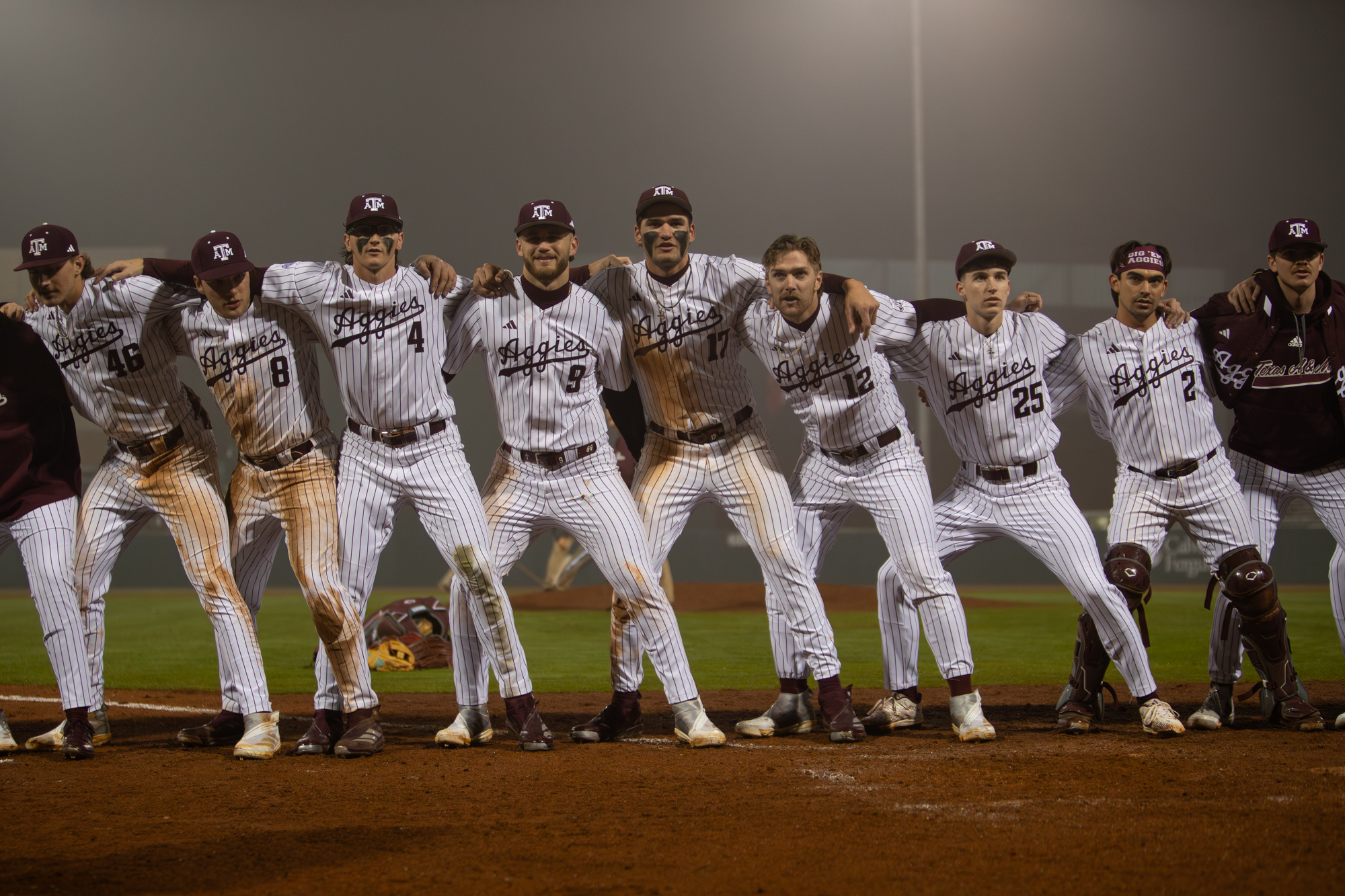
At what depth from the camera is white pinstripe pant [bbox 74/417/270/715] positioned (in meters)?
4.38

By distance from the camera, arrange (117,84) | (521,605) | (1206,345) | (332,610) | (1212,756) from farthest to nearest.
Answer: (117,84), (521,605), (1206,345), (332,610), (1212,756)

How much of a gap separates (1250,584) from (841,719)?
1767 mm

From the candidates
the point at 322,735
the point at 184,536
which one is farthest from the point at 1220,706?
the point at 184,536

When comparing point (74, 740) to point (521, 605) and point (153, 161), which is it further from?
point (153, 161)

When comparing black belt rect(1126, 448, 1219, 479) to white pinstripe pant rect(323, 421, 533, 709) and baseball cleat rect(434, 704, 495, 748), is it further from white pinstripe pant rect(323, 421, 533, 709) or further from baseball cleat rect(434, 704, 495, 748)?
baseball cleat rect(434, 704, 495, 748)

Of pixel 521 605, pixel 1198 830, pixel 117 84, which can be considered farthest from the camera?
pixel 117 84

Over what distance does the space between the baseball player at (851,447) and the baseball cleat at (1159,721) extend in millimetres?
648

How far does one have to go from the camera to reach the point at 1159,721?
14.2ft

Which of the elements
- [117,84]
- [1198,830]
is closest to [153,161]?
[117,84]

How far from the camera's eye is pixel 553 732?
495 centimetres

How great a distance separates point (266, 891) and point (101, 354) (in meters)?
2.79

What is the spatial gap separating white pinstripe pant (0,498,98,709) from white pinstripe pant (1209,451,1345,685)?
15.6 feet

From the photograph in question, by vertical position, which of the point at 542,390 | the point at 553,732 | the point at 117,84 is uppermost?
the point at 117,84

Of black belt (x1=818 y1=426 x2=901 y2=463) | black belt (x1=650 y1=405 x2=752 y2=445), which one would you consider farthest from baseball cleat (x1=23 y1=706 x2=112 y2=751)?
black belt (x1=818 y1=426 x2=901 y2=463)
